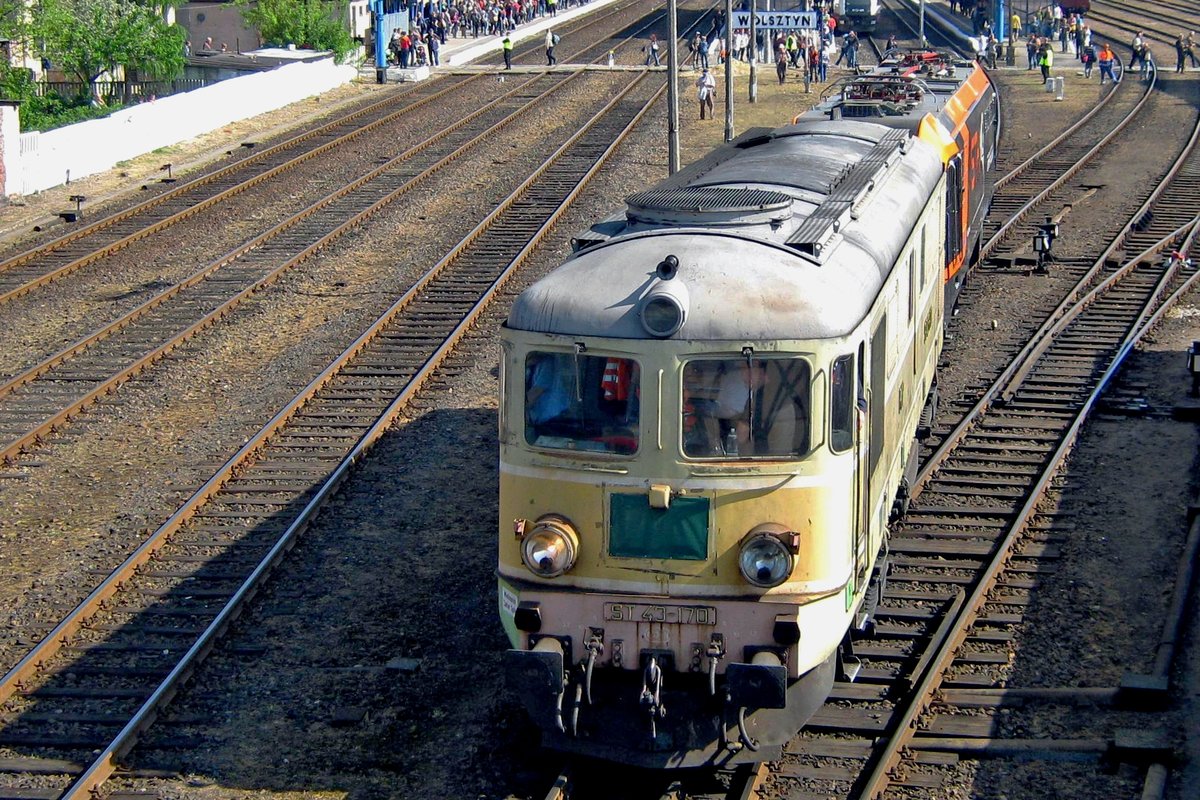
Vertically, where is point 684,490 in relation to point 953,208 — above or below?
below

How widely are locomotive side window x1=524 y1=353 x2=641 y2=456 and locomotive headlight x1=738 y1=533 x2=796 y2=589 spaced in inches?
30.6

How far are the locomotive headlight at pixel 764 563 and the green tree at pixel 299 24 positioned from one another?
126 ft

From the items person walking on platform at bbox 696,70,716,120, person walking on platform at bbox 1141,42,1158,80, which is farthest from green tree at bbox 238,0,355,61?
person walking on platform at bbox 1141,42,1158,80

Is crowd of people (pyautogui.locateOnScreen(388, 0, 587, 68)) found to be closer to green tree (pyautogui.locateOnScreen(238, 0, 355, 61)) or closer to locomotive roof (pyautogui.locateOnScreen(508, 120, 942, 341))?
green tree (pyautogui.locateOnScreen(238, 0, 355, 61))

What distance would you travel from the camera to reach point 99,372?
16312 mm

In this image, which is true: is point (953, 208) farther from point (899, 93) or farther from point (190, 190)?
point (190, 190)

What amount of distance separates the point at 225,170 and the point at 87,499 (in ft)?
50.4

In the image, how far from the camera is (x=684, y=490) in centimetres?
788

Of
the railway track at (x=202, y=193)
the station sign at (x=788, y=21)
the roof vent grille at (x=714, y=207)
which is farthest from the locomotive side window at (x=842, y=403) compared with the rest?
the station sign at (x=788, y=21)

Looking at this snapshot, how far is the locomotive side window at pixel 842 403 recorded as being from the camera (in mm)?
7949

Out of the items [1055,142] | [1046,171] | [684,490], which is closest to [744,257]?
[684,490]

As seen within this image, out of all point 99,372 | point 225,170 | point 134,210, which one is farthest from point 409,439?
point 225,170

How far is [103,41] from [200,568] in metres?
32.0

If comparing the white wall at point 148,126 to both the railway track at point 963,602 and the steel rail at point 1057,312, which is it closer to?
the steel rail at point 1057,312
